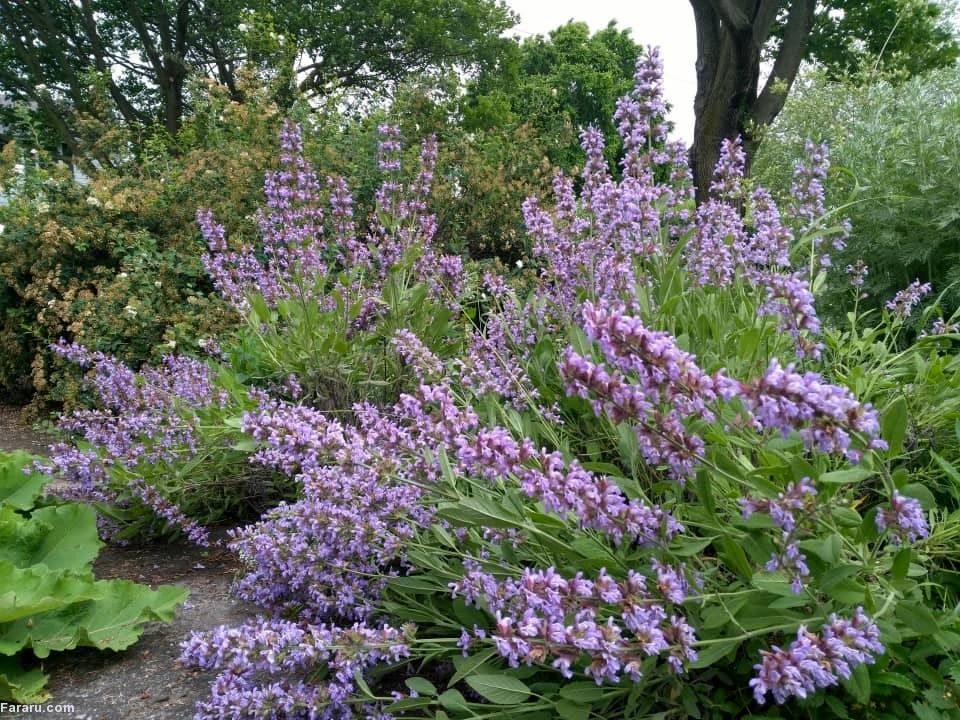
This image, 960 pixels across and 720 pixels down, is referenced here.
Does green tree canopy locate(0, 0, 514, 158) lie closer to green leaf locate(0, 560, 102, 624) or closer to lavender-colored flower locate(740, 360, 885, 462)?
green leaf locate(0, 560, 102, 624)

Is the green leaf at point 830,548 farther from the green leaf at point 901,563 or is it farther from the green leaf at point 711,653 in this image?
the green leaf at point 711,653

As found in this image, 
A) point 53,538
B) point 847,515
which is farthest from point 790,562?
point 53,538

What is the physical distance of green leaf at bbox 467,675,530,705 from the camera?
1.51 meters

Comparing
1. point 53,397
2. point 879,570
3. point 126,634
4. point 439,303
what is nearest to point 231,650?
point 126,634

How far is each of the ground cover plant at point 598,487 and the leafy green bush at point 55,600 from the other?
1.05ft

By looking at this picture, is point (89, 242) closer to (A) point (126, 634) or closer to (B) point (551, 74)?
(A) point (126, 634)

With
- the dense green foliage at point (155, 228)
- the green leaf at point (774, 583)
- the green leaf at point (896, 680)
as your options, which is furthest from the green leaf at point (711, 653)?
the dense green foliage at point (155, 228)

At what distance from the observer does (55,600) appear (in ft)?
6.62

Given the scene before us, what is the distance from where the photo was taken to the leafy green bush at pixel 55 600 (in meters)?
2.00

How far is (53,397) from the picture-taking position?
5.75m

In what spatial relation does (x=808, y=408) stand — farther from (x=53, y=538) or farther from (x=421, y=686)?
(x=53, y=538)

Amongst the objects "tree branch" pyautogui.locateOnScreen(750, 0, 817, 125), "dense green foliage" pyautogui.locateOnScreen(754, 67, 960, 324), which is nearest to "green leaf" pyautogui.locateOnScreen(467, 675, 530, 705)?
"dense green foliage" pyautogui.locateOnScreen(754, 67, 960, 324)

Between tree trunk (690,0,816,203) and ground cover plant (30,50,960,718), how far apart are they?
15.3 ft

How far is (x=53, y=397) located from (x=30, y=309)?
135 centimetres
